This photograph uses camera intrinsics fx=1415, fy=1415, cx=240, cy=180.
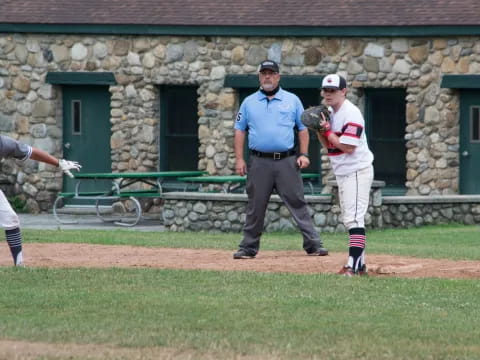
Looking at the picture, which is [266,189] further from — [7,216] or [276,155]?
[7,216]

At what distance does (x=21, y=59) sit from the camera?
85.3 feet

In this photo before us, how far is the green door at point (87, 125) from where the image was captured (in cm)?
2612

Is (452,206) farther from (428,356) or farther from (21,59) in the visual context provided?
(428,356)

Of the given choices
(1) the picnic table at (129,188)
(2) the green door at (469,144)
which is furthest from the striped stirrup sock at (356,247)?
(2) the green door at (469,144)

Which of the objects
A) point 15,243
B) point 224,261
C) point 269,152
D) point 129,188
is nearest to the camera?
point 15,243

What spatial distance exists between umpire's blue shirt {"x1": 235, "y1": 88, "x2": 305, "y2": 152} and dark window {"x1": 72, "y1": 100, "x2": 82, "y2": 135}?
12.0m

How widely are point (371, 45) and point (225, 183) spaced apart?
3417 millimetres

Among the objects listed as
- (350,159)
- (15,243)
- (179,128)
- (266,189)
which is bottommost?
(15,243)

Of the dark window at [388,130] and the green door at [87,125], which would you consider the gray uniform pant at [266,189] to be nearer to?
the dark window at [388,130]

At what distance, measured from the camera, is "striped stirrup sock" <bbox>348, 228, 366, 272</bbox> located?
494 inches

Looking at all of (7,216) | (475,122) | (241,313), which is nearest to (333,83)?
(241,313)

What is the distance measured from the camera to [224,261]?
1438cm

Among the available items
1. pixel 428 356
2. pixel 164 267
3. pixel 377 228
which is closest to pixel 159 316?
pixel 428 356

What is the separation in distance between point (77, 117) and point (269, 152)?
1215 cm
